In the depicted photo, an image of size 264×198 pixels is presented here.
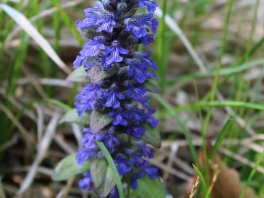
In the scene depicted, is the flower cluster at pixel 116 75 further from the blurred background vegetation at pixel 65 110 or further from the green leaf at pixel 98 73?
the blurred background vegetation at pixel 65 110

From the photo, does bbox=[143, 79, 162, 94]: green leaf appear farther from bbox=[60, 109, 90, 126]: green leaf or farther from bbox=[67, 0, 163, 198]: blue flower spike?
bbox=[60, 109, 90, 126]: green leaf

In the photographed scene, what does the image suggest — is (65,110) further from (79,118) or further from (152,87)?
(152,87)

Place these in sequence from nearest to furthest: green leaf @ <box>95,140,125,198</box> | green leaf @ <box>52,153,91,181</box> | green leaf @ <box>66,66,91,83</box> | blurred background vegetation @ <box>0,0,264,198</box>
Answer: green leaf @ <box>95,140,125,198</box> → green leaf @ <box>66,66,91,83</box> → green leaf @ <box>52,153,91,181</box> → blurred background vegetation @ <box>0,0,264,198</box>

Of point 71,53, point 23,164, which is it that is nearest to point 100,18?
point 23,164

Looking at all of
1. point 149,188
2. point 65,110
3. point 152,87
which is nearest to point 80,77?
point 152,87

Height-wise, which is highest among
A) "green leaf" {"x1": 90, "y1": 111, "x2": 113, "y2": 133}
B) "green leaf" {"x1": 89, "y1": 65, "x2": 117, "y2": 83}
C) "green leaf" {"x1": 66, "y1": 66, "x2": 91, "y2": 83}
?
"green leaf" {"x1": 89, "y1": 65, "x2": 117, "y2": 83}

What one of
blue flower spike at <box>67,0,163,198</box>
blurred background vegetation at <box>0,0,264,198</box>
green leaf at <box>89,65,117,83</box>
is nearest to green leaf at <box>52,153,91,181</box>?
blue flower spike at <box>67,0,163,198</box>
